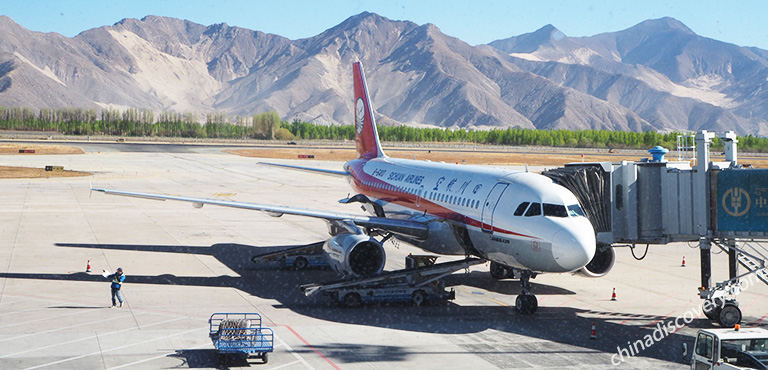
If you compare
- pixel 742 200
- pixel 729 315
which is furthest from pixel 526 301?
pixel 742 200

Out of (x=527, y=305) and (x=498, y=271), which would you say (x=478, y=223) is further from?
(x=498, y=271)

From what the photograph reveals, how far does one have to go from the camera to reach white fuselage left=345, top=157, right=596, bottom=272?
23656 mm

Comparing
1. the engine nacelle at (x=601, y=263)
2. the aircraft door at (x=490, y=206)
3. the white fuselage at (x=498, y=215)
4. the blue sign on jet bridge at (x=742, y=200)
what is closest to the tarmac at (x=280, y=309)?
the engine nacelle at (x=601, y=263)

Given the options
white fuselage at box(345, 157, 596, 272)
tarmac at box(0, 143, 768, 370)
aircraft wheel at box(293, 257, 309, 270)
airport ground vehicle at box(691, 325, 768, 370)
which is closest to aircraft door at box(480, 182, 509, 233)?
white fuselage at box(345, 157, 596, 272)

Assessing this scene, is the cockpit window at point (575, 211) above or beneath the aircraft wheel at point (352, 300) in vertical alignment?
above

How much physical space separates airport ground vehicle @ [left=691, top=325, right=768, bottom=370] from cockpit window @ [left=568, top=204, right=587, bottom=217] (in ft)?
24.1

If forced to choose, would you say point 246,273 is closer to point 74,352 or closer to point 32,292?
point 32,292

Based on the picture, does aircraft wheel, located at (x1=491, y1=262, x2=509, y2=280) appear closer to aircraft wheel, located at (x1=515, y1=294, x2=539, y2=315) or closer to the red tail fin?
aircraft wheel, located at (x1=515, y1=294, x2=539, y2=315)

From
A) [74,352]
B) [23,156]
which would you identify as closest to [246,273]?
[74,352]

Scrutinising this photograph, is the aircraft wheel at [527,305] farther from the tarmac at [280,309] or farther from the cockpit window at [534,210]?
the cockpit window at [534,210]

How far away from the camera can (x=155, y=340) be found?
2183 cm

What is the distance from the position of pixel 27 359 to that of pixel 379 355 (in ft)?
30.3

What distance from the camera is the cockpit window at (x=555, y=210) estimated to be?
24.2m

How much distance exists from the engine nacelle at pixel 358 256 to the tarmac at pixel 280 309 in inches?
58.8
